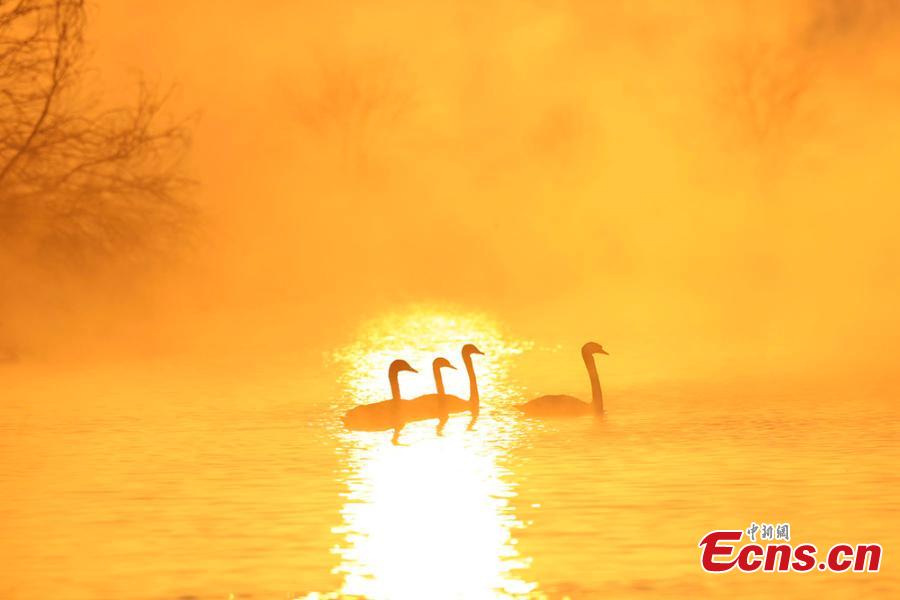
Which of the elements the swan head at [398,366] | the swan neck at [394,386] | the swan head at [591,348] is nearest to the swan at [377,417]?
the swan neck at [394,386]

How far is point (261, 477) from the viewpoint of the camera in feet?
53.0

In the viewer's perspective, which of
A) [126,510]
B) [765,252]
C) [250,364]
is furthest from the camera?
[765,252]

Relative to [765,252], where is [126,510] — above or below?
below

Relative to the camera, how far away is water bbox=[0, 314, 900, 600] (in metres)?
11.3

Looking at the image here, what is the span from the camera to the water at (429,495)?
11.3 meters

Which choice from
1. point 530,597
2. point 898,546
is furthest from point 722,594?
point 898,546

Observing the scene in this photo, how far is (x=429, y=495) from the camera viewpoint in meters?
14.8

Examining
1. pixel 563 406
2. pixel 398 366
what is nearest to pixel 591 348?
pixel 563 406

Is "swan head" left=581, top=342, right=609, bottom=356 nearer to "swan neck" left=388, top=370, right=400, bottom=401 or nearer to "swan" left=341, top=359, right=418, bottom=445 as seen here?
"swan neck" left=388, top=370, right=400, bottom=401

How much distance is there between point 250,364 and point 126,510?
17.9m

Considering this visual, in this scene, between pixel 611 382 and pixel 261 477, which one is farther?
pixel 611 382

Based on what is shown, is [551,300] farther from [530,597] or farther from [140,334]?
[530,597]

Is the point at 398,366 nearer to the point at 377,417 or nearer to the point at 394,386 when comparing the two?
the point at 394,386

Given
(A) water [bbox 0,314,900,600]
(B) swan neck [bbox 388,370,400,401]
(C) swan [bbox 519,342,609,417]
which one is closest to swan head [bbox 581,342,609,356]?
(A) water [bbox 0,314,900,600]
